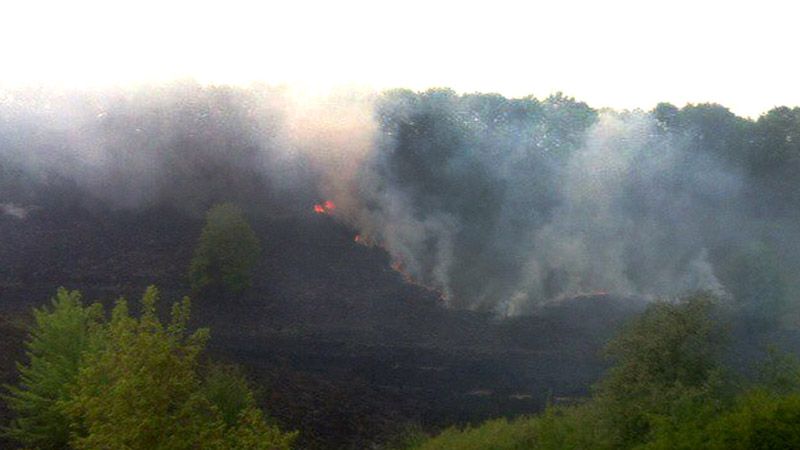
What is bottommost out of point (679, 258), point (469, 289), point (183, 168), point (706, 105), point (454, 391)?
point (454, 391)

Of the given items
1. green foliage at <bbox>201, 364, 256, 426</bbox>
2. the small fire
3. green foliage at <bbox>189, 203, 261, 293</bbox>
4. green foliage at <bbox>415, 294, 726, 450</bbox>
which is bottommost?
green foliage at <bbox>201, 364, 256, 426</bbox>

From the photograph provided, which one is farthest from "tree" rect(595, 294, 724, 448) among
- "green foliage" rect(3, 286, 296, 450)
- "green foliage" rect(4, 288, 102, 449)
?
"green foliage" rect(4, 288, 102, 449)

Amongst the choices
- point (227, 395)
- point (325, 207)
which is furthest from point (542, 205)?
point (227, 395)

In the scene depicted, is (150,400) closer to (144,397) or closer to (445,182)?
(144,397)

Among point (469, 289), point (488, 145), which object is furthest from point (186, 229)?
point (488, 145)

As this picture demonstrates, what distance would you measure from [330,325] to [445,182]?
18896 mm

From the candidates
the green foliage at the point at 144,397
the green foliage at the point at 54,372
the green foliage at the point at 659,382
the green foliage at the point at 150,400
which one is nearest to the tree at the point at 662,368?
the green foliage at the point at 659,382

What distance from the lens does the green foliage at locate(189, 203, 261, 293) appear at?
37.4m

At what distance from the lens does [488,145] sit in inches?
2138

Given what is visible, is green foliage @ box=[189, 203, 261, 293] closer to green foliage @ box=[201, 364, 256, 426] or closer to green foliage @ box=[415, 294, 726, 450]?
green foliage @ box=[201, 364, 256, 426]

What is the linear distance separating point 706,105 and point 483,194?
1797 cm

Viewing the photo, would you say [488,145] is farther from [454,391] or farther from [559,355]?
[454,391]

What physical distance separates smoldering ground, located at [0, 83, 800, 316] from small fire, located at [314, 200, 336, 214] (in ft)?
1.19

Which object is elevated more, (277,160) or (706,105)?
(706,105)
